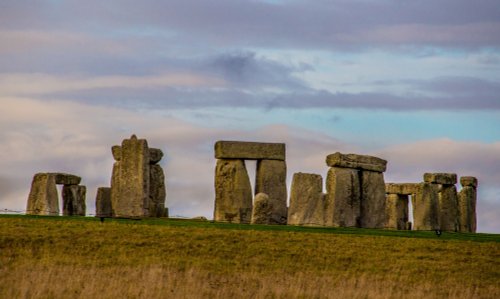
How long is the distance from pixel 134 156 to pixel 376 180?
10.3 m

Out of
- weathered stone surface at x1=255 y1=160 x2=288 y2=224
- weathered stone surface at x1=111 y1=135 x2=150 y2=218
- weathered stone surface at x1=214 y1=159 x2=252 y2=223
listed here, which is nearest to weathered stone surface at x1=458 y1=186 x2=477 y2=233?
weathered stone surface at x1=255 y1=160 x2=288 y2=224

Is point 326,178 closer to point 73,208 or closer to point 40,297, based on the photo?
point 73,208

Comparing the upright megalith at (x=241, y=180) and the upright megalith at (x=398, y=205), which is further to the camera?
the upright megalith at (x=398, y=205)

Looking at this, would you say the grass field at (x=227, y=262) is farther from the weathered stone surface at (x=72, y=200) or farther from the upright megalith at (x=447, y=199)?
the weathered stone surface at (x=72, y=200)

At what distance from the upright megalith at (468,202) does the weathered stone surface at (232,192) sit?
464 inches

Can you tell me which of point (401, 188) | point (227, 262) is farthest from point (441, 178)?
point (227, 262)

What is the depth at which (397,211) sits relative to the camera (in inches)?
2024


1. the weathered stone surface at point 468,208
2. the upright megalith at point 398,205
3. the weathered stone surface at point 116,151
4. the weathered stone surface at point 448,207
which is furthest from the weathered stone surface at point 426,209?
the weathered stone surface at point 116,151

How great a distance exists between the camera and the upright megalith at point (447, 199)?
50.3m

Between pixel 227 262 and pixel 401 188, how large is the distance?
A: 66.3 feet

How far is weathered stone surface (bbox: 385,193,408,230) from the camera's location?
51031 mm

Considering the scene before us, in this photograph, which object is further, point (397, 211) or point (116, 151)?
point (397, 211)

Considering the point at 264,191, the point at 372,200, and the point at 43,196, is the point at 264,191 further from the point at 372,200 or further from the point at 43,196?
the point at 43,196

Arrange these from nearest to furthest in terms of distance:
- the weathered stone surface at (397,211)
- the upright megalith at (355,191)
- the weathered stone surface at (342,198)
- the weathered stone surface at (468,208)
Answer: the weathered stone surface at (342,198) → the upright megalith at (355,191) → the weathered stone surface at (397,211) → the weathered stone surface at (468,208)
